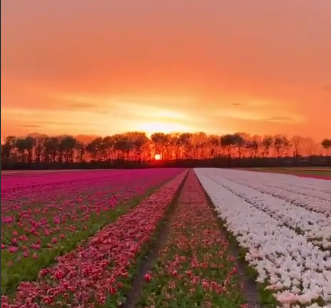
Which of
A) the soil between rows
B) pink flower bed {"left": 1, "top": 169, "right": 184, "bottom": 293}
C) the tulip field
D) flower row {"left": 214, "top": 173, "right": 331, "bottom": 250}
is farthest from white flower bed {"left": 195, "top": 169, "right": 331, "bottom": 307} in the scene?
pink flower bed {"left": 1, "top": 169, "right": 184, "bottom": 293}

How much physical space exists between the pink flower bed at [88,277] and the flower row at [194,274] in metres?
0.43

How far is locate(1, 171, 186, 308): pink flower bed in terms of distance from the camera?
5.53 m

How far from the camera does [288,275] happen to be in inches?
251

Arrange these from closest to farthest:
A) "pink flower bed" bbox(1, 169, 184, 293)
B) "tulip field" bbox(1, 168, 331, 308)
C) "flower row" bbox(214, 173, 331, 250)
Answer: "tulip field" bbox(1, 168, 331, 308), "pink flower bed" bbox(1, 169, 184, 293), "flower row" bbox(214, 173, 331, 250)

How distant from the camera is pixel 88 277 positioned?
6250mm

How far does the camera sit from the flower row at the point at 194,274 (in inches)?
233

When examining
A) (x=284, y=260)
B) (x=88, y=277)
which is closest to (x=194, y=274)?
(x=284, y=260)

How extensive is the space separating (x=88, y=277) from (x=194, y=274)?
62.1 inches

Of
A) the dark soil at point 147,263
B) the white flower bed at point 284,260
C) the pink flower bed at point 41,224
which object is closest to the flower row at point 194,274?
the dark soil at point 147,263

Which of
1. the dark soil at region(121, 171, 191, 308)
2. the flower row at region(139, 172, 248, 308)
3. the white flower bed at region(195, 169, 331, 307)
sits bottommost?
the dark soil at region(121, 171, 191, 308)

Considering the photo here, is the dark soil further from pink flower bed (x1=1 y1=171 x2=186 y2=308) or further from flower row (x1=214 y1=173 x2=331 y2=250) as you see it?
flower row (x1=214 y1=173 x2=331 y2=250)

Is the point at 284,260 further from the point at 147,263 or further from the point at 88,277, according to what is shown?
the point at 88,277

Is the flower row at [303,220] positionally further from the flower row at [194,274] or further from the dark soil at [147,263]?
the dark soil at [147,263]

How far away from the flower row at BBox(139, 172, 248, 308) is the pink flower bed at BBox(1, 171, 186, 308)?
1.42 feet
